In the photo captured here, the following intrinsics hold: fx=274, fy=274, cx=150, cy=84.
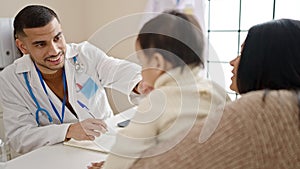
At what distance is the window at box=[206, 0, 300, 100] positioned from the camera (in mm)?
1747

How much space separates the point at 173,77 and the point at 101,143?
600mm

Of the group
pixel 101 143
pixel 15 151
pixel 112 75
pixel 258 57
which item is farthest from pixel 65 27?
pixel 258 57

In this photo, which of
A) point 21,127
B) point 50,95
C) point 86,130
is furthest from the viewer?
point 50,95

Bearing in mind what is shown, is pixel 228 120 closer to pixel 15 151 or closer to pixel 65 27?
pixel 15 151

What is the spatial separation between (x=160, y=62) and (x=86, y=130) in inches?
26.8

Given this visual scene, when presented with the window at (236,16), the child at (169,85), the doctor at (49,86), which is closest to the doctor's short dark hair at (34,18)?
the doctor at (49,86)

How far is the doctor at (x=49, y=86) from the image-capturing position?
1.07 meters

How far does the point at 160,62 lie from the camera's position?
1.32 feet

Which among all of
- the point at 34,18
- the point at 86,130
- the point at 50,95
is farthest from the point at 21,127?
the point at 34,18

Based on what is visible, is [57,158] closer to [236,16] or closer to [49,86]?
[49,86]

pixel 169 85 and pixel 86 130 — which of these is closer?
pixel 169 85

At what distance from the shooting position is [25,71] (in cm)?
124

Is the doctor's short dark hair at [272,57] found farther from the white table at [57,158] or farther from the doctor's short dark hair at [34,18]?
the doctor's short dark hair at [34,18]

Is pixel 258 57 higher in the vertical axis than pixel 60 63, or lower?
higher
